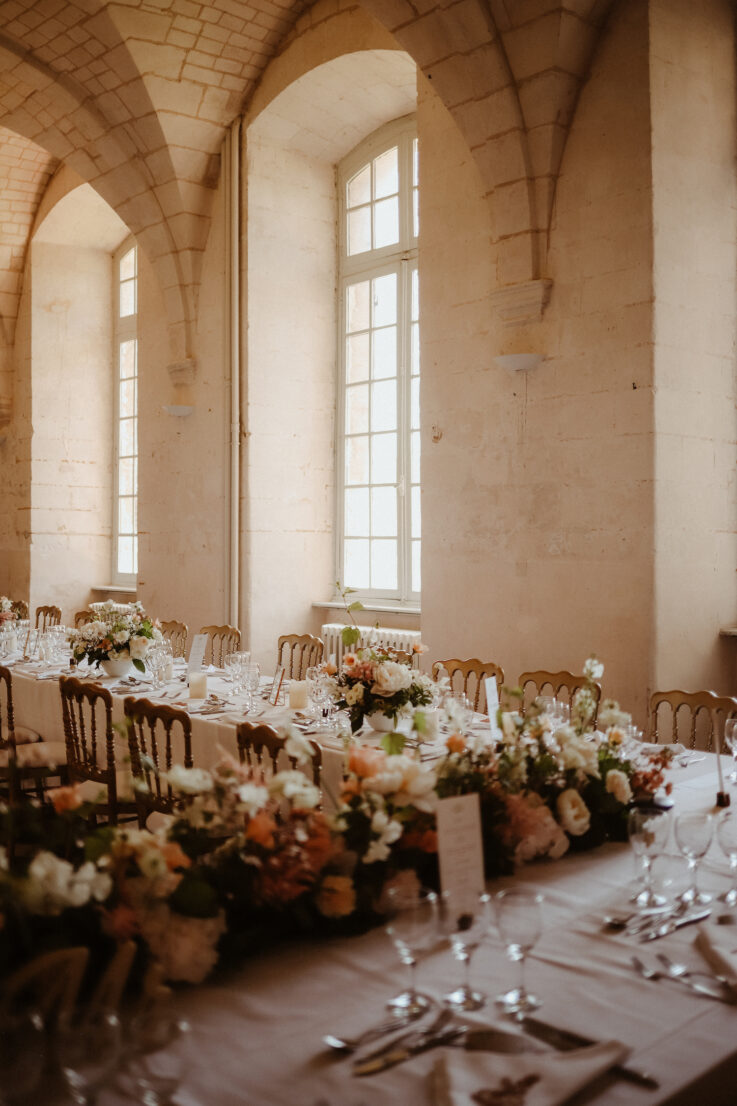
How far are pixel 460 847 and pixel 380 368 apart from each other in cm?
668

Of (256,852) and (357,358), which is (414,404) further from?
(256,852)

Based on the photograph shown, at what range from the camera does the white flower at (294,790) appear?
1.96m

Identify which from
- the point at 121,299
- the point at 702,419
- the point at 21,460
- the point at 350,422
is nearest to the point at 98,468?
the point at 21,460

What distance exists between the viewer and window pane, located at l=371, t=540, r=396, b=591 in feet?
26.6

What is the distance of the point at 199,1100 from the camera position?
141cm

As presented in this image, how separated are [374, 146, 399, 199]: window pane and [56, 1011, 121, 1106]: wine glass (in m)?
7.63

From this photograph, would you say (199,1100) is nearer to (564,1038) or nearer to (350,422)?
(564,1038)

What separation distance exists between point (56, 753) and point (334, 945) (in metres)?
3.85

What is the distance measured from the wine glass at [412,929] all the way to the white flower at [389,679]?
7.39ft

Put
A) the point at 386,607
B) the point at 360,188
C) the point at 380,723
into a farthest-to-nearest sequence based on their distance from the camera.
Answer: the point at 360,188, the point at 386,607, the point at 380,723

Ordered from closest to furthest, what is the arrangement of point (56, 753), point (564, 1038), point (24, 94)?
point (564, 1038), point (56, 753), point (24, 94)

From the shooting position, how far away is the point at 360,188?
843cm

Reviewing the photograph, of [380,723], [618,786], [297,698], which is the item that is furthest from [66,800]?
[297,698]

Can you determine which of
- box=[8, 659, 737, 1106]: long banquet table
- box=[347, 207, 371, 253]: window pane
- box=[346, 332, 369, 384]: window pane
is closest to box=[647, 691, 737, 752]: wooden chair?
box=[8, 659, 737, 1106]: long banquet table
